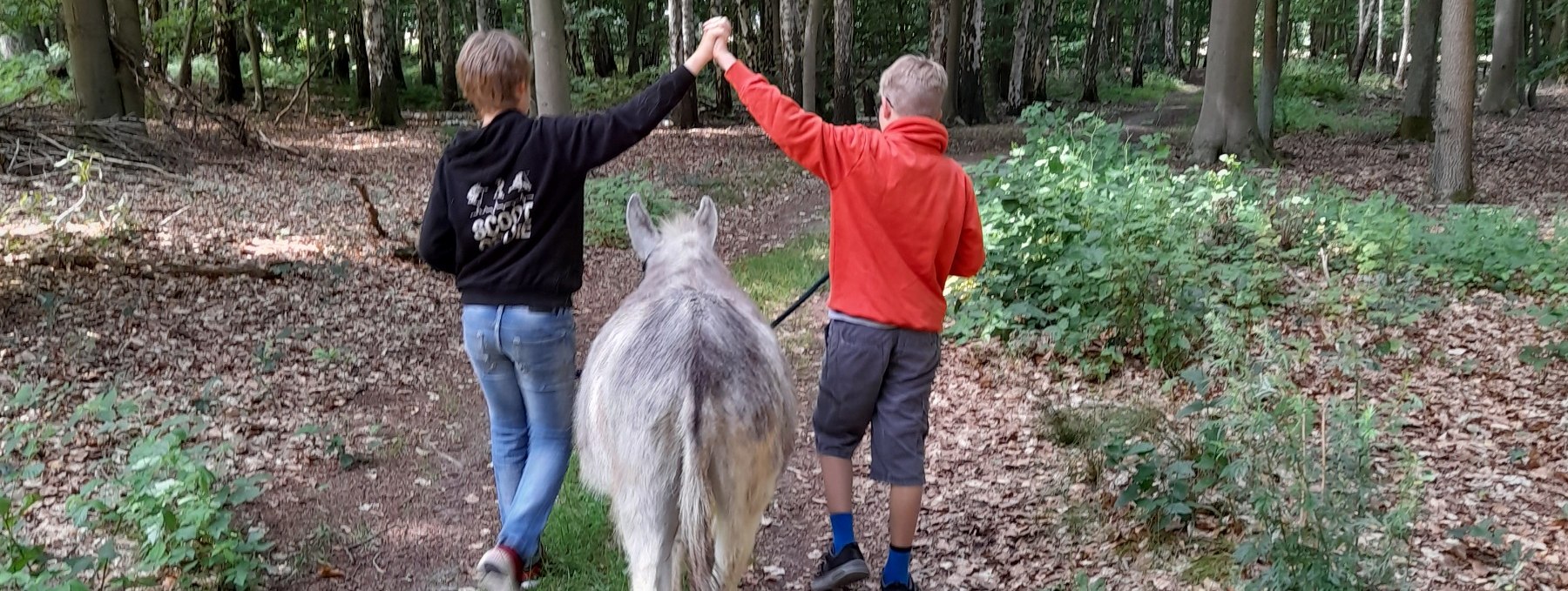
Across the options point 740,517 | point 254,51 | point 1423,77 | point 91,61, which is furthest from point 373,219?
point 1423,77

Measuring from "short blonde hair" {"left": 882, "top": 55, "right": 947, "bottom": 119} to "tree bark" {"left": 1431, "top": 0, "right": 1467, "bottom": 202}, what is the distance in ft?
29.5

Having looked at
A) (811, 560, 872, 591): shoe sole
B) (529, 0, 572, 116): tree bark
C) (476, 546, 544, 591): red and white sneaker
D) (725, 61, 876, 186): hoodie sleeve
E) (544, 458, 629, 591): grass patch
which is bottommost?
(544, 458, 629, 591): grass patch

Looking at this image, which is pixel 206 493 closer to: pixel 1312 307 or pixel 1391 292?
pixel 1312 307

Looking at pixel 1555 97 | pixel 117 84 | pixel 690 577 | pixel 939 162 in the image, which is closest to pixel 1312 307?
pixel 939 162

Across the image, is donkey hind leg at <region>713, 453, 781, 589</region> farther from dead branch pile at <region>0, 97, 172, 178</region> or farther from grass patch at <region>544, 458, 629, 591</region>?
dead branch pile at <region>0, 97, 172, 178</region>

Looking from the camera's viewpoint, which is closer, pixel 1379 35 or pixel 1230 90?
pixel 1230 90

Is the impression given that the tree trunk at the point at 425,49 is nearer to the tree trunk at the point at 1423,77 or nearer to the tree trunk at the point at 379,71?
the tree trunk at the point at 379,71

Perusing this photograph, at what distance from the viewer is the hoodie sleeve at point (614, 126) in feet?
10.5

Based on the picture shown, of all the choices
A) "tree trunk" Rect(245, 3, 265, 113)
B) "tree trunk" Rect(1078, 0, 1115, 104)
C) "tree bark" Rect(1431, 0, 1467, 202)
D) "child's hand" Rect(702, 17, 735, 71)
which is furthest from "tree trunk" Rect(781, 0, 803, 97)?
"child's hand" Rect(702, 17, 735, 71)

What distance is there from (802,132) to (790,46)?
51.4 feet

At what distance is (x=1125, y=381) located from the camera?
5.84 meters

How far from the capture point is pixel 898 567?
3664mm

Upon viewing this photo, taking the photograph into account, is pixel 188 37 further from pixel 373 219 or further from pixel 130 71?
pixel 373 219

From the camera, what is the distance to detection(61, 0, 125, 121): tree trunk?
38.8 ft
